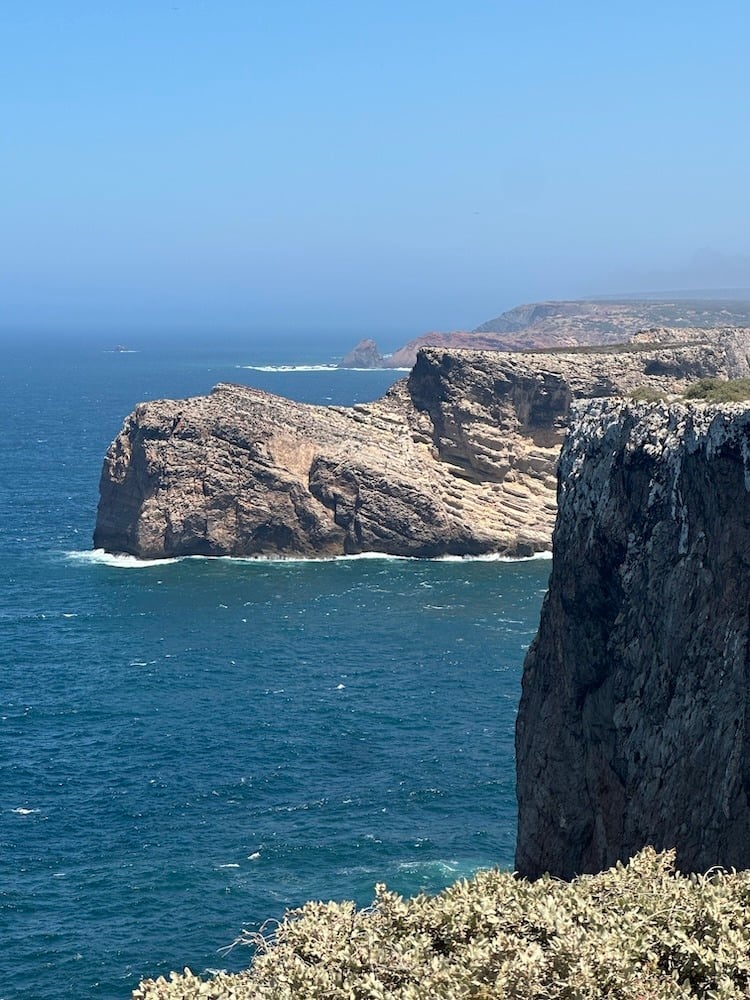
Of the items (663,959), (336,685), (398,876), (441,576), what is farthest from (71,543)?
(663,959)

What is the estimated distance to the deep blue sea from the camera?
51.7 m

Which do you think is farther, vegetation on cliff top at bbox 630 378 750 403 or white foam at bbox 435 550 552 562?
white foam at bbox 435 550 552 562

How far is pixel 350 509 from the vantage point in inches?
4592

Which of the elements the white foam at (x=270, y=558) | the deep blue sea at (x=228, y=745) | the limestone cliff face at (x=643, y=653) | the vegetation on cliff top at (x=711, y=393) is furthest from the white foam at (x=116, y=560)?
the vegetation on cliff top at (x=711, y=393)

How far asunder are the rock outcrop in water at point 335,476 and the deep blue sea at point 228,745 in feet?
10.3

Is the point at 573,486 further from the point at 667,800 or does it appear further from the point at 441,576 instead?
the point at 441,576

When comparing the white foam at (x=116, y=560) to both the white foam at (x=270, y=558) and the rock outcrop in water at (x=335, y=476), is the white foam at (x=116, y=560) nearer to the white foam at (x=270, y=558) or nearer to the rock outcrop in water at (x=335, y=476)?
the white foam at (x=270, y=558)

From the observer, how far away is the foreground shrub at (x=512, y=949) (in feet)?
69.3

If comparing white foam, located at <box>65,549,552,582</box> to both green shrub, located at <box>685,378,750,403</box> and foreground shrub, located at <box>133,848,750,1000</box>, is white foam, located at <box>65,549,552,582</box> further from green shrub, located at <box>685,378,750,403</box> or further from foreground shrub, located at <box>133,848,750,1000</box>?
foreground shrub, located at <box>133,848,750,1000</box>

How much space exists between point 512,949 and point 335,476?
95.8 m

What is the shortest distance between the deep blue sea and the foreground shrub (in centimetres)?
2352

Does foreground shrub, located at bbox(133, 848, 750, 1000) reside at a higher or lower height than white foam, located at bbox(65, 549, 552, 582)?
higher

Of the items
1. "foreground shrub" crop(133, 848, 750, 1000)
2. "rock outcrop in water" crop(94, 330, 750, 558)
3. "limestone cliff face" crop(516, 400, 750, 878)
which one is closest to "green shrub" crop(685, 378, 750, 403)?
"limestone cliff face" crop(516, 400, 750, 878)

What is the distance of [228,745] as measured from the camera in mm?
69312
